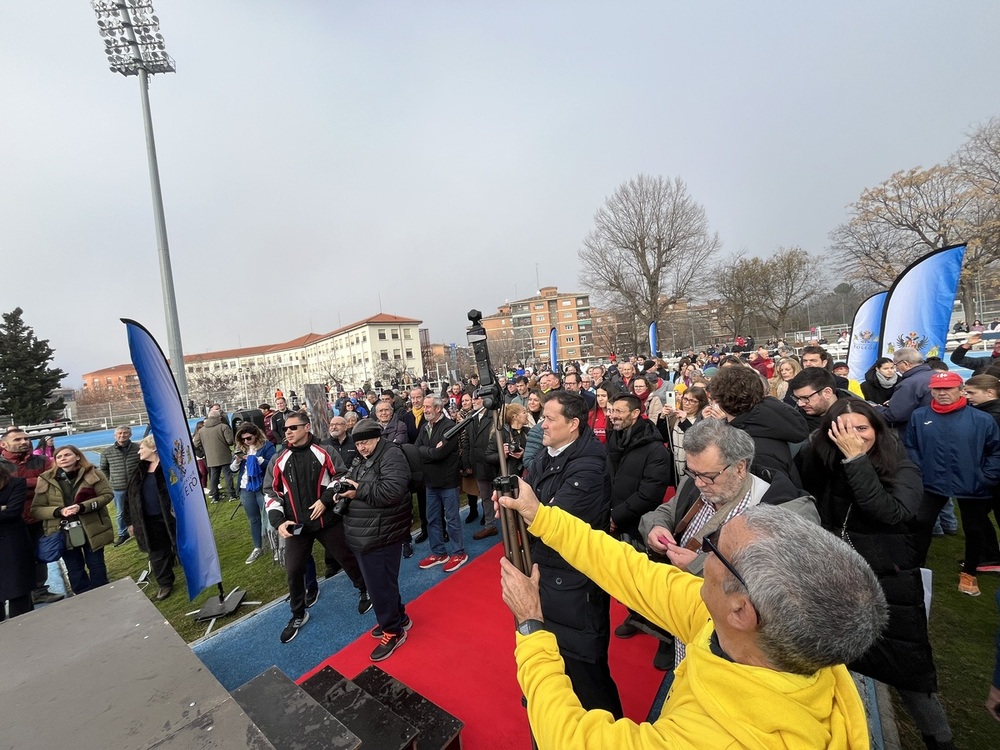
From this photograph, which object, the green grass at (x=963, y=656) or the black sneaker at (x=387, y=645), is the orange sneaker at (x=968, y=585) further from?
the black sneaker at (x=387, y=645)

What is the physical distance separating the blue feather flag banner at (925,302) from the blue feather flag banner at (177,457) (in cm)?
1052

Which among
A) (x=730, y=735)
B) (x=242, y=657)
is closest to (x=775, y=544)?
(x=730, y=735)

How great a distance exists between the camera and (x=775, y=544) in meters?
1.03

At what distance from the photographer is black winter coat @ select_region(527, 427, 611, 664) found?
235 cm

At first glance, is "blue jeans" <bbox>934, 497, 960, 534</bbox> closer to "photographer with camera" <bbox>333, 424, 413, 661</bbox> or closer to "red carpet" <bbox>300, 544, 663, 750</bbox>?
"red carpet" <bbox>300, 544, 663, 750</bbox>

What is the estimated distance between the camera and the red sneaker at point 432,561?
5.25 m

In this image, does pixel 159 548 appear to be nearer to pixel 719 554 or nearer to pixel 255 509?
pixel 255 509

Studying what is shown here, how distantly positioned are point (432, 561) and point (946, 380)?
5.39 meters

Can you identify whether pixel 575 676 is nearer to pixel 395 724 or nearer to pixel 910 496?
pixel 395 724

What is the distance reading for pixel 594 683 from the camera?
237cm

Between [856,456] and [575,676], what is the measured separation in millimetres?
1973

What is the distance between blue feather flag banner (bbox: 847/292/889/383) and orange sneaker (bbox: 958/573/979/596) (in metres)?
6.09

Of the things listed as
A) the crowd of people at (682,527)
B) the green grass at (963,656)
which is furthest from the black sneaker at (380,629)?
the green grass at (963,656)

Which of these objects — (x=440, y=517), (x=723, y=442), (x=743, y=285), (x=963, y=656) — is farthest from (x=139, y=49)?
(x=743, y=285)
